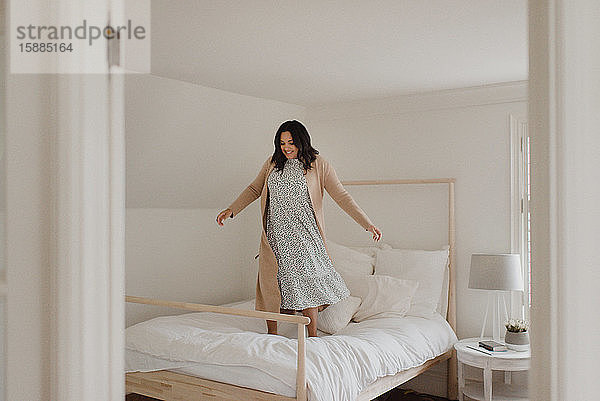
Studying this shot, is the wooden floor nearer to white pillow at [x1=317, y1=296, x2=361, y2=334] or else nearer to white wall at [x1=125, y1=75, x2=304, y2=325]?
white pillow at [x1=317, y1=296, x2=361, y2=334]

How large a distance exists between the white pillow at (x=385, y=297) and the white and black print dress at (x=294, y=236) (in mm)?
745

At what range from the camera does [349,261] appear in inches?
194

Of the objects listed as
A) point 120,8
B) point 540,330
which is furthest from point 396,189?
point 120,8

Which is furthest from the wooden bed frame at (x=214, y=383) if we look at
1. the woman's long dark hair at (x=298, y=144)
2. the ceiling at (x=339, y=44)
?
the ceiling at (x=339, y=44)

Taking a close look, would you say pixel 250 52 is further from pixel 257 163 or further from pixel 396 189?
pixel 396 189

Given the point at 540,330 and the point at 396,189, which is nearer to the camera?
the point at 540,330

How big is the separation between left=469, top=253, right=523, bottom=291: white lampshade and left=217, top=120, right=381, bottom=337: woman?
36.6 inches

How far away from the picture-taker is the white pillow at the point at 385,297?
4469 millimetres

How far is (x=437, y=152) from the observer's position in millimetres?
4910

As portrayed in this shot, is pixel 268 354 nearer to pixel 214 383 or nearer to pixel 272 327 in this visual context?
pixel 214 383

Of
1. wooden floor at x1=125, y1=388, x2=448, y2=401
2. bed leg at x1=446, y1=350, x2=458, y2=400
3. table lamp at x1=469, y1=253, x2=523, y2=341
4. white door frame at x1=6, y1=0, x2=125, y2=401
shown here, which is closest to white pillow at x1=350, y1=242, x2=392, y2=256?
table lamp at x1=469, y1=253, x2=523, y2=341

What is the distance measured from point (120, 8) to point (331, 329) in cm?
351

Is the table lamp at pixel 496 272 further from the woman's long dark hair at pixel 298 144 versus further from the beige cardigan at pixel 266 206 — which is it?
the woman's long dark hair at pixel 298 144

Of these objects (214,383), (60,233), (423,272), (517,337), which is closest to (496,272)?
(517,337)
